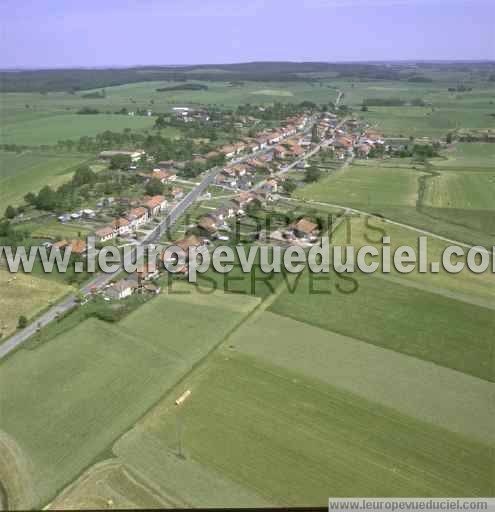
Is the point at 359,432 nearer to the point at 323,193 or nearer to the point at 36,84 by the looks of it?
the point at 323,193

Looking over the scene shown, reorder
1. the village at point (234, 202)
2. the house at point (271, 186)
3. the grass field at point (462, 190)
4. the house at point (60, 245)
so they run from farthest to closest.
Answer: the house at point (271, 186) < the grass field at point (462, 190) < the village at point (234, 202) < the house at point (60, 245)

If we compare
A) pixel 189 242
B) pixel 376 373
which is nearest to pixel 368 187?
pixel 189 242

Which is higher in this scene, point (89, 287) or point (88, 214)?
point (88, 214)

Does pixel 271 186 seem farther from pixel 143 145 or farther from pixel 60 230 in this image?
pixel 143 145

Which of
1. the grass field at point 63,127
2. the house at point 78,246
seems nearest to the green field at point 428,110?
the grass field at point 63,127

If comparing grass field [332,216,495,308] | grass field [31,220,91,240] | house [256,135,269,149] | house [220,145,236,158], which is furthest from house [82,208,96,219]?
house [256,135,269,149]

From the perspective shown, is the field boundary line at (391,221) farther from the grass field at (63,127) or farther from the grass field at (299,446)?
the grass field at (63,127)
